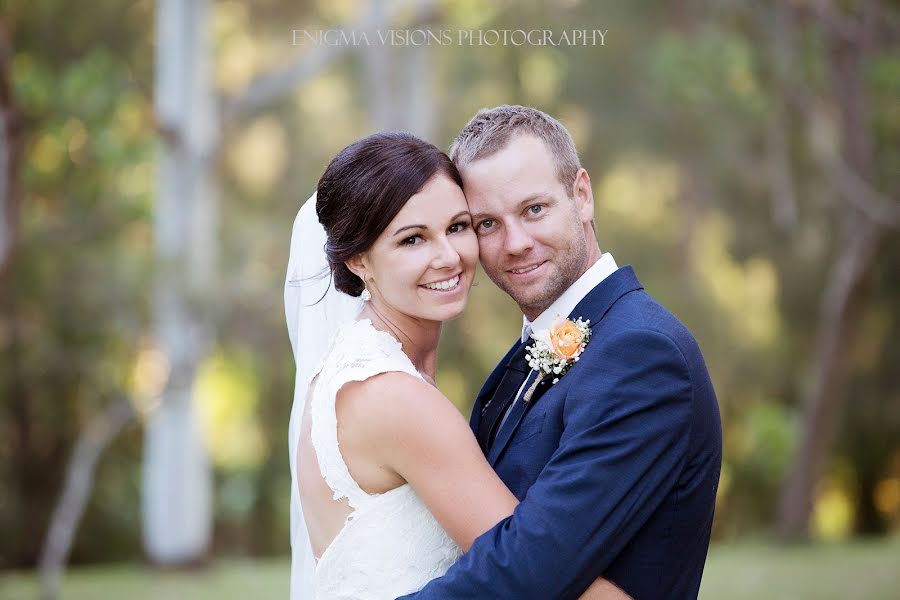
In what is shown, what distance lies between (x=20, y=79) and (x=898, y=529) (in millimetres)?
13024

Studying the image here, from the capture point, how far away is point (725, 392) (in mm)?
15406

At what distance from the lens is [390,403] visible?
8.41 feet

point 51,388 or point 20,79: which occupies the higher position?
point 20,79

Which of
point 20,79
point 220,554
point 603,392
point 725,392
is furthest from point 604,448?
point 220,554

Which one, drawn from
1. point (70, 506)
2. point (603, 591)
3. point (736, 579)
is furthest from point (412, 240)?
point (70, 506)

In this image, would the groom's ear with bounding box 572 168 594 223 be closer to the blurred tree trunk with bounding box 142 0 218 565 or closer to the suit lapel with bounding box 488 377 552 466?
the suit lapel with bounding box 488 377 552 466

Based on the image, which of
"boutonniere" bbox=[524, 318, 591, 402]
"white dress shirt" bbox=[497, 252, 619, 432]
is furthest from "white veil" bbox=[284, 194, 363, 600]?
"boutonniere" bbox=[524, 318, 591, 402]

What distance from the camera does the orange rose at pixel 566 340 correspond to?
8.44ft

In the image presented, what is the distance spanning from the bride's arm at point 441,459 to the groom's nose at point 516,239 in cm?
46

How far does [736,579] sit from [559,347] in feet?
23.5

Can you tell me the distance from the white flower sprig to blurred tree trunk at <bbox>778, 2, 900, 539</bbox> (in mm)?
7619

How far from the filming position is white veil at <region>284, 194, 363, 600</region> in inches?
124

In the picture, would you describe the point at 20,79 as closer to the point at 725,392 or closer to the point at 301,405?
the point at 301,405

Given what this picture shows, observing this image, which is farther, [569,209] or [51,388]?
[51,388]
